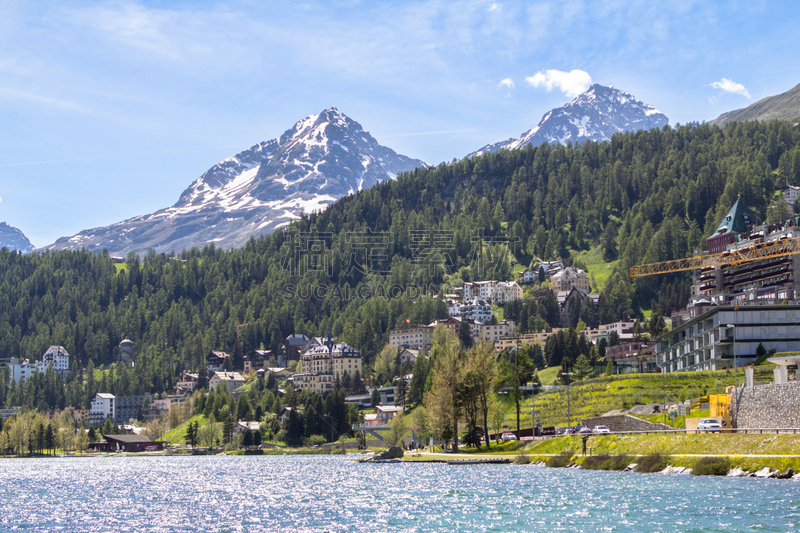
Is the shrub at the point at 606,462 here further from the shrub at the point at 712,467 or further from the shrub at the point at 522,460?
the shrub at the point at 522,460

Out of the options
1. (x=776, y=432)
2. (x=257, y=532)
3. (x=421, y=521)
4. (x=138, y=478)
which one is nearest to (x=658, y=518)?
(x=421, y=521)

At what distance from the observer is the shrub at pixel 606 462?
65.3 meters

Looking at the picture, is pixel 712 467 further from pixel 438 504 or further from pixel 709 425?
pixel 438 504

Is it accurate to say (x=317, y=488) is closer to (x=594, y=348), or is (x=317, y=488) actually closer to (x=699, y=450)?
(x=699, y=450)

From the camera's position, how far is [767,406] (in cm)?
6294

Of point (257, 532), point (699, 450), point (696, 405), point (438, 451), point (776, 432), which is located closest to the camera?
point (257, 532)

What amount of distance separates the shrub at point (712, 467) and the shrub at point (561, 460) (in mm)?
17247

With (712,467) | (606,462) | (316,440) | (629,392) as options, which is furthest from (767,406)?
(316,440)

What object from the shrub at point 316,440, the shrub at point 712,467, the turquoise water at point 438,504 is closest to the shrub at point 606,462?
the turquoise water at point 438,504

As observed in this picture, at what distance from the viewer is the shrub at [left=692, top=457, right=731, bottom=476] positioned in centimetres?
5484

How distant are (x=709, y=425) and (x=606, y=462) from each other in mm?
8704

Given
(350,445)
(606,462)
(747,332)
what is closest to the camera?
(606,462)

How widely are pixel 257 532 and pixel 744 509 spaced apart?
23.1 m

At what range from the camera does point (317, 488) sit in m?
66.7
